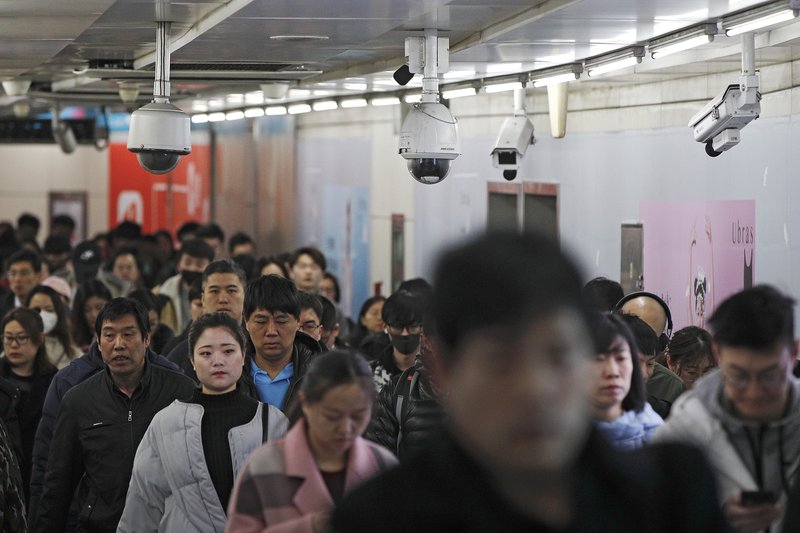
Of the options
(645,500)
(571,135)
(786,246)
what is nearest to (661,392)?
(786,246)

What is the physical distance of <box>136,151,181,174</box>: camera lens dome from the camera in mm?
8500

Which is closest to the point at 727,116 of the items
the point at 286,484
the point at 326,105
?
the point at 286,484

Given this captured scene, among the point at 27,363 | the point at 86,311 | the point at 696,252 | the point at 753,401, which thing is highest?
the point at 696,252

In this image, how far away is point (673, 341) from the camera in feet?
21.6

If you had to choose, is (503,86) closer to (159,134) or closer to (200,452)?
(159,134)

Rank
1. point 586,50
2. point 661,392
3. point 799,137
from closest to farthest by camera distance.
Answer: point 661,392 < point 799,137 < point 586,50

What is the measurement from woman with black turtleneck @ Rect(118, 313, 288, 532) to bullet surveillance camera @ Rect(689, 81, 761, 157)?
355 cm

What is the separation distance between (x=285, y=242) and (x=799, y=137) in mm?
13409

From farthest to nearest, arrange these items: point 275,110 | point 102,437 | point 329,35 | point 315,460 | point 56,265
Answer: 1. point 56,265
2. point 275,110
3. point 329,35
4. point 102,437
5. point 315,460

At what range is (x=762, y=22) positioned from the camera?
6.45 meters

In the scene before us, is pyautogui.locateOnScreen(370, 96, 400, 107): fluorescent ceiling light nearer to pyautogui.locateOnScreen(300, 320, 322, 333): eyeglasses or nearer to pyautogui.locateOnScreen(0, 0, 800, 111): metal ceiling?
pyautogui.locateOnScreen(0, 0, 800, 111): metal ceiling

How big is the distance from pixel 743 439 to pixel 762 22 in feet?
13.9

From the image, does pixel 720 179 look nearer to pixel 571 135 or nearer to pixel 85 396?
pixel 571 135

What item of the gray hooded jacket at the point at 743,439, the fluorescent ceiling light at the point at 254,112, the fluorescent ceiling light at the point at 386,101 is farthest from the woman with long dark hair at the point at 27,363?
the fluorescent ceiling light at the point at 254,112
